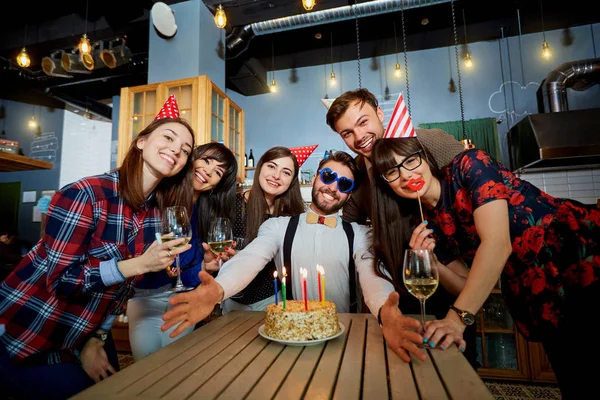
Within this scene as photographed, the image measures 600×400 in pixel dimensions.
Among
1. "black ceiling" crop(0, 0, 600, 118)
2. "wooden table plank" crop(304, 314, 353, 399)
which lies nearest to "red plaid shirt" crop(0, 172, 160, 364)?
"wooden table plank" crop(304, 314, 353, 399)

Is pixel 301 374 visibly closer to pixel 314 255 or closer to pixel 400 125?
pixel 314 255

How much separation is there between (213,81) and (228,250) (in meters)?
4.20

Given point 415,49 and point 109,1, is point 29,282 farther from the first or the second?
A: point 415,49

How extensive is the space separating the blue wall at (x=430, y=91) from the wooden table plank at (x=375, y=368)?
18.9 feet

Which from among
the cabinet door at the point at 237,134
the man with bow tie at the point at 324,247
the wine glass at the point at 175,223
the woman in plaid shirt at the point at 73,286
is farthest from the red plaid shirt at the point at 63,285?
the cabinet door at the point at 237,134

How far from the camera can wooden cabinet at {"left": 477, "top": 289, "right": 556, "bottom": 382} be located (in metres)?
3.25

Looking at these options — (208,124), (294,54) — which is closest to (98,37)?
(208,124)

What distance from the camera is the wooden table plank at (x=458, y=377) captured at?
2.95ft

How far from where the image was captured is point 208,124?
16.6ft

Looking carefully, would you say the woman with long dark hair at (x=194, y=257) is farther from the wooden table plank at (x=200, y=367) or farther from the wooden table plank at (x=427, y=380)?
the wooden table plank at (x=427, y=380)

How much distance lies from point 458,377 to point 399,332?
0.25m

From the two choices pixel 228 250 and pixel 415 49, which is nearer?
pixel 228 250

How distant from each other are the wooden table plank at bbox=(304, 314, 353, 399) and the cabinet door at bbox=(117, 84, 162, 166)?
5.08 metres

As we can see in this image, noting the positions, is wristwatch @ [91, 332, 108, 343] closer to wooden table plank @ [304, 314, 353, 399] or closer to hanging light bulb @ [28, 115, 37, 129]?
wooden table plank @ [304, 314, 353, 399]
